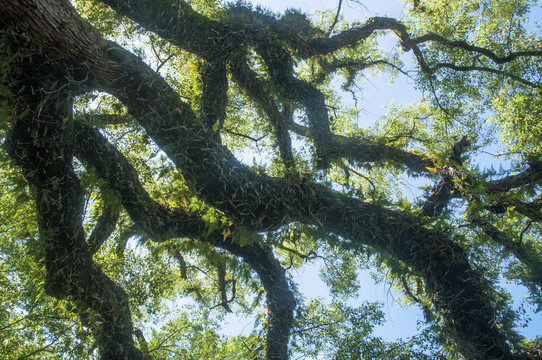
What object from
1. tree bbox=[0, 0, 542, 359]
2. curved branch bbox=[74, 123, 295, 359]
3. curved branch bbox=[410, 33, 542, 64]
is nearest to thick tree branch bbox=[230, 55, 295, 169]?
tree bbox=[0, 0, 542, 359]

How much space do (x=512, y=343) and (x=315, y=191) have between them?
2786 millimetres

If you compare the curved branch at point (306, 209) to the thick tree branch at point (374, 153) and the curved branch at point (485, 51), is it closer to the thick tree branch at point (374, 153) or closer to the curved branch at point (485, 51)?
the thick tree branch at point (374, 153)

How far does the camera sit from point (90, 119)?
3.68 m

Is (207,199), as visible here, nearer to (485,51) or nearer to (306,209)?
(306,209)

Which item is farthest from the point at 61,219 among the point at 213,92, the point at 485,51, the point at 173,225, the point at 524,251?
the point at 485,51

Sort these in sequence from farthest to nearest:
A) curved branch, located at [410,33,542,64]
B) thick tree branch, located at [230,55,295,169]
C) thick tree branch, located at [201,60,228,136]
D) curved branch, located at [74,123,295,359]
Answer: curved branch, located at [410,33,542,64]
thick tree branch, located at [230,55,295,169]
thick tree branch, located at [201,60,228,136]
curved branch, located at [74,123,295,359]

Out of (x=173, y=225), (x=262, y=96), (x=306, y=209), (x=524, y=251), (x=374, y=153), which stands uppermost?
(x=262, y=96)

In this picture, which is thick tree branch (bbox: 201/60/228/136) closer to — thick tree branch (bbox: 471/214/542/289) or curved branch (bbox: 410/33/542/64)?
thick tree branch (bbox: 471/214/542/289)

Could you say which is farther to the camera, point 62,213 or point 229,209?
point 229,209

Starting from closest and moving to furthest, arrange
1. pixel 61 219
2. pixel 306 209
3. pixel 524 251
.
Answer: pixel 61 219
pixel 306 209
pixel 524 251

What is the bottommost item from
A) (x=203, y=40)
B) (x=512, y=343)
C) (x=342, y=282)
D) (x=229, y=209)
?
(x=512, y=343)

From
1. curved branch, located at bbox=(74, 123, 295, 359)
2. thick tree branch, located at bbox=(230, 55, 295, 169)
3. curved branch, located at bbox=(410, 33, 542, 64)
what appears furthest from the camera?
curved branch, located at bbox=(410, 33, 542, 64)

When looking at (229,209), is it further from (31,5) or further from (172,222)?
(31,5)

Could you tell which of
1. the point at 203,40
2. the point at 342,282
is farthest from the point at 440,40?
the point at 342,282
